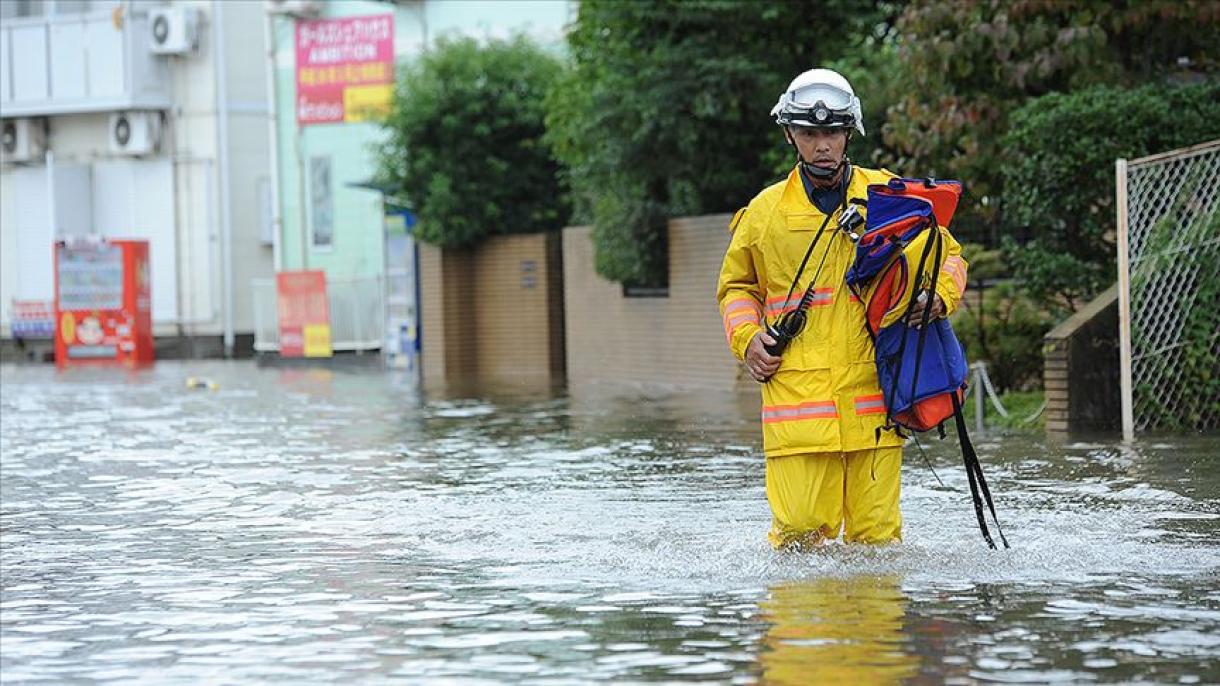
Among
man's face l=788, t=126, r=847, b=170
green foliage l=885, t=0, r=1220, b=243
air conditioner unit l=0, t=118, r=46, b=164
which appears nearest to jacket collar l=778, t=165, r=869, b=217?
man's face l=788, t=126, r=847, b=170

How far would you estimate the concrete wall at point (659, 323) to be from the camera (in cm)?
2409

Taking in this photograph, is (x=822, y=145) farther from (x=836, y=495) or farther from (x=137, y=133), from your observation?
(x=137, y=133)

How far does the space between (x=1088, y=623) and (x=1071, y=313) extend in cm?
991

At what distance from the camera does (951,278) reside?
329 inches

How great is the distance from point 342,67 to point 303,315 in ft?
16.6

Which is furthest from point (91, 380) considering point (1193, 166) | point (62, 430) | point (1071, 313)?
point (1193, 166)

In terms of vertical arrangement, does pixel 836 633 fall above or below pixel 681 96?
Answer: below

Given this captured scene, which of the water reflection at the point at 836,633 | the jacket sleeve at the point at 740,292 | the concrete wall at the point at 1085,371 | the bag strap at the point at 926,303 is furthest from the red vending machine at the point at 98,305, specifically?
the water reflection at the point at 836,633

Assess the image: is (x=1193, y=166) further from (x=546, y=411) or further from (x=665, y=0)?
(x=665, y=0)

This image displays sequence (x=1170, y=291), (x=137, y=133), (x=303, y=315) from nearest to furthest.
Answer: (x=1170, y=291) < (x=303, y=315) < (x=137, y=133)

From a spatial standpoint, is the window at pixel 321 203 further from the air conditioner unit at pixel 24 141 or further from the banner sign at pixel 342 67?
the air conditioner unit at pixel 24 141

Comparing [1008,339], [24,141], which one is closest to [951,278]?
[1008,339]

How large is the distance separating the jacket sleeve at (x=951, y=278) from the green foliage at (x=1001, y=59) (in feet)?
28.7

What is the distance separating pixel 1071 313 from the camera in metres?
16.8
